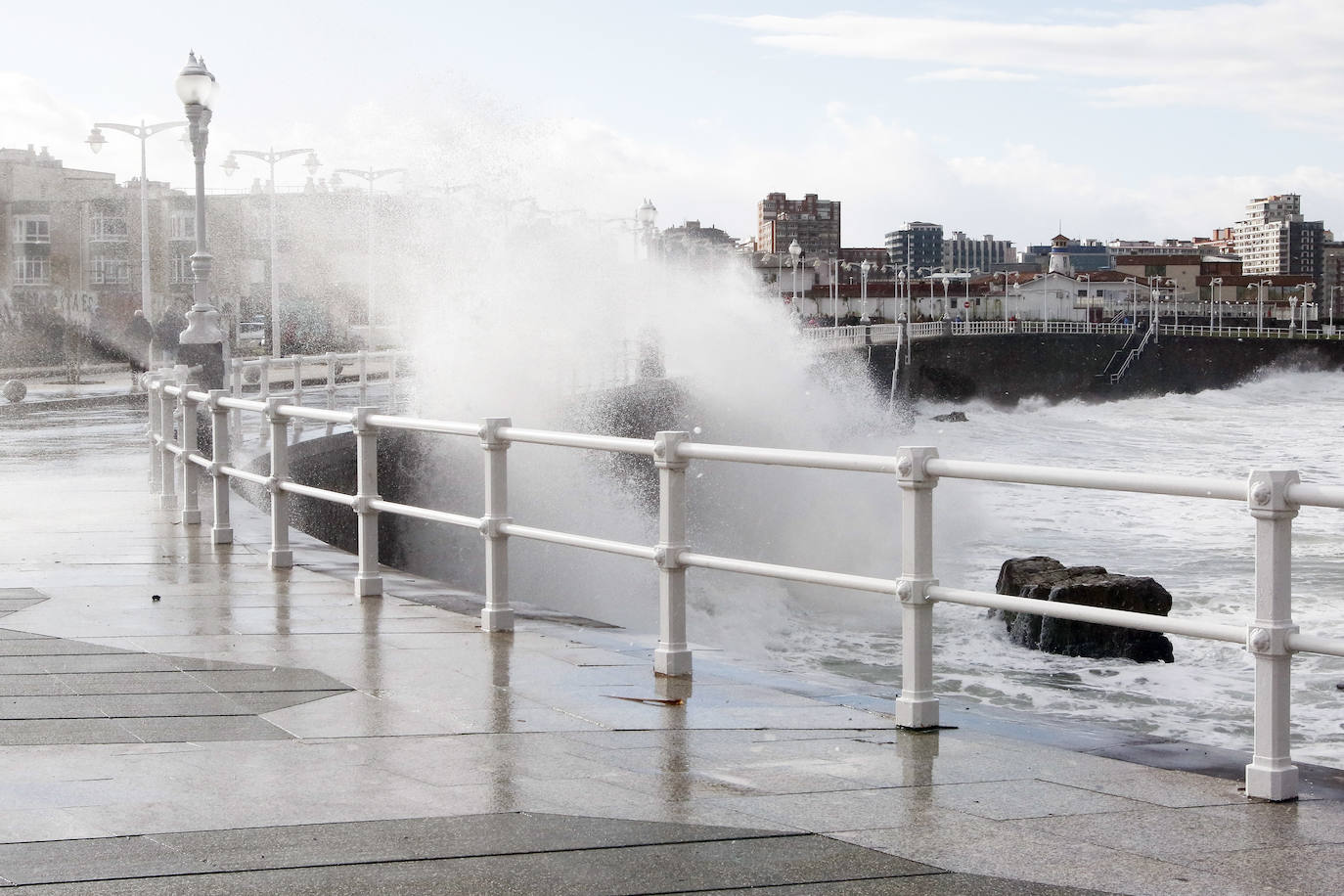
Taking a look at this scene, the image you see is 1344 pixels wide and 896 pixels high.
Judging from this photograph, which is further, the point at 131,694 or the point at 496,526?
the point at 496,526

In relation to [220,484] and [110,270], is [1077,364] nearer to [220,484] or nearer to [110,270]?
[110,270]

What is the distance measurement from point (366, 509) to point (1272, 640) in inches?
204

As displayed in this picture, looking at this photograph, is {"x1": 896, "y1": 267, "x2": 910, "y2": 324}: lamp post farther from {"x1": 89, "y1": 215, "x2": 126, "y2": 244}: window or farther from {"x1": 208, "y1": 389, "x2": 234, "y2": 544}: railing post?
{"x1": 208, "y1": 389, "x2": 234, "y2": 544}: railing post

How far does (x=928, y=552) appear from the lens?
5473mm

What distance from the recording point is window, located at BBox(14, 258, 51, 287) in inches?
3442

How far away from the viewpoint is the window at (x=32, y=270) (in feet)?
287

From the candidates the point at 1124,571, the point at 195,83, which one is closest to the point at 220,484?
the point at 195,83

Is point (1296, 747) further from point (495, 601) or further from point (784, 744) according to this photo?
point (784, 744)

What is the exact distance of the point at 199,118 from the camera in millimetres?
19062

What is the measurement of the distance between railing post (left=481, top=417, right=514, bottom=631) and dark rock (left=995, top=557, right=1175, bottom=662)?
13.5 metres

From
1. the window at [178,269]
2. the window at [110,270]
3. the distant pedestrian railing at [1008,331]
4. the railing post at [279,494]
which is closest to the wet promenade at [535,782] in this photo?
the railing post at [279,494]

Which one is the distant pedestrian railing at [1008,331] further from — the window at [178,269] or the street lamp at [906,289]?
the window at [178,269]

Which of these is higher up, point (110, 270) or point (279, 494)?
point (110, 270)

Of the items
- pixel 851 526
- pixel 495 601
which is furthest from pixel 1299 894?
pixel 851 526
